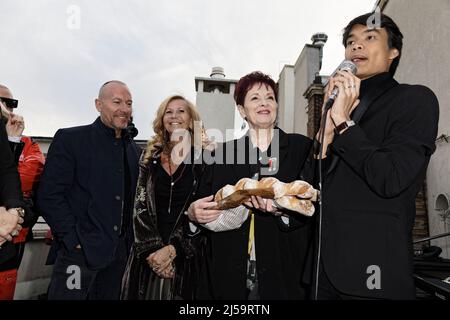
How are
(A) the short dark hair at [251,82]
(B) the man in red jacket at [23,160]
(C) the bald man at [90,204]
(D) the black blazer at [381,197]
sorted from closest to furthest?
(D) the black blazer at [381,197]
(A) the short dark hair at [251,82]
(C) the bald man at [90,204]
(B) the man in red jacket at [23,160]

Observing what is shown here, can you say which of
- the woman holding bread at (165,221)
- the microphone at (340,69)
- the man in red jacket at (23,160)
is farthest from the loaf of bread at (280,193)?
the man in red jacket at (23,160)

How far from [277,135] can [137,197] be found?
123cm

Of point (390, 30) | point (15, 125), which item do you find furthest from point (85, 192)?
point (390, 30)

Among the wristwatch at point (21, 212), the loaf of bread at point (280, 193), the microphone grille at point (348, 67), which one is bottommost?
the wristwatch at point (21, 212)

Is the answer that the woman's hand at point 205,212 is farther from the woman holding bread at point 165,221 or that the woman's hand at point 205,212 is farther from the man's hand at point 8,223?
the man's hand at point 8,223

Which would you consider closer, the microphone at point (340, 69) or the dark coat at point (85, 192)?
the microphone at point (340, 69)

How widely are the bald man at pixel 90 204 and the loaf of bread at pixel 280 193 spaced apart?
1279 millimetres

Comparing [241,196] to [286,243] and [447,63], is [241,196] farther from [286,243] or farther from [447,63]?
[447,63]

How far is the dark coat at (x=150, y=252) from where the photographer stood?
2.27m

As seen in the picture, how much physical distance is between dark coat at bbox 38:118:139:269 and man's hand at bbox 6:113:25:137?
47 centimetres

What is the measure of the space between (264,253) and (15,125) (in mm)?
2422

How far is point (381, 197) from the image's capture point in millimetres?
1245

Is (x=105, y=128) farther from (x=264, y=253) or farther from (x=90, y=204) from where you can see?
(x=264, y=253)
